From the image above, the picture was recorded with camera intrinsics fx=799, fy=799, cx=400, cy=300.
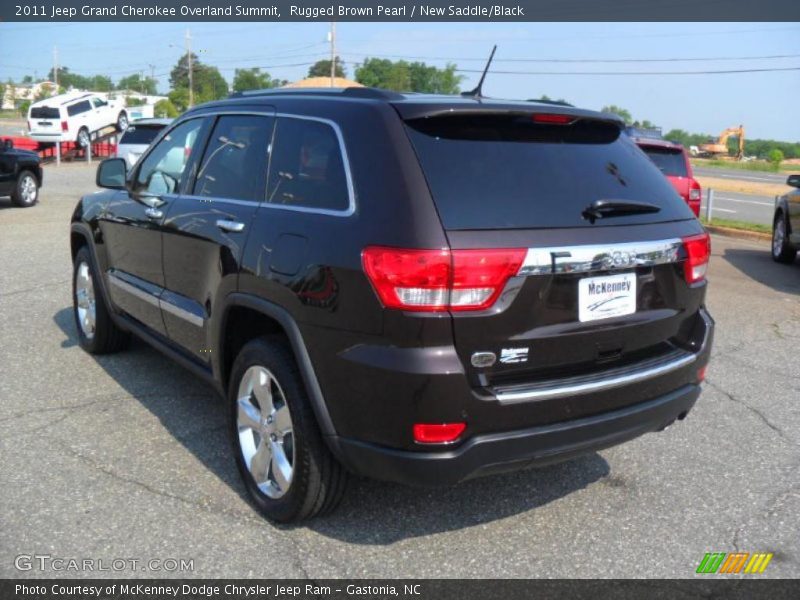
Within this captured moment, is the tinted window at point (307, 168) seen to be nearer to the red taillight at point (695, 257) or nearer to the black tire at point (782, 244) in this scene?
the red taillight at point (695, 257)

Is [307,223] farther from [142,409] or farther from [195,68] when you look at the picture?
[195,68]

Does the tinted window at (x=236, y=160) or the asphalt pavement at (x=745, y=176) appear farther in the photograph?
the asphalt pavement at (x=745, y=176)

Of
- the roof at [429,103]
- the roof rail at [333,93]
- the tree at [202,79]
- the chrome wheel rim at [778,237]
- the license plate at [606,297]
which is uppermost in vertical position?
the tree at [202,79]

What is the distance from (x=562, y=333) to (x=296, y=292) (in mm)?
1053

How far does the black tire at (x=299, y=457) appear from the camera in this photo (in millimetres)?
A: 3225

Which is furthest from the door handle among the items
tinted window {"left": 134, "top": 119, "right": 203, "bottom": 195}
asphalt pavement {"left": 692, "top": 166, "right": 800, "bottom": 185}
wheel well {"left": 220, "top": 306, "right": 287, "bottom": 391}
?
asphalt pavement {"left": 692, "top": 166, "right": 800, "bottom": 185}

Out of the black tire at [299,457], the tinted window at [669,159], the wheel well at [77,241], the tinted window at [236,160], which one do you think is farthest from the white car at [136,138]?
the black tire at [299,457]

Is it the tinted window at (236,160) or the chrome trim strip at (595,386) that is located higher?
the tinted window at (236,160)

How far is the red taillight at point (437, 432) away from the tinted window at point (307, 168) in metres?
0.90

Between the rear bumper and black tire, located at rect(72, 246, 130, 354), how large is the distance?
3.22 meters

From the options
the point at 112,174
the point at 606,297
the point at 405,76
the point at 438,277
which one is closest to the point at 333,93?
the point at 438,277

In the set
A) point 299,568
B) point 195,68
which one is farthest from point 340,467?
point 195,68

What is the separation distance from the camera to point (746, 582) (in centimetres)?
315

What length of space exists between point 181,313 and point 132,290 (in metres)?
0.83
